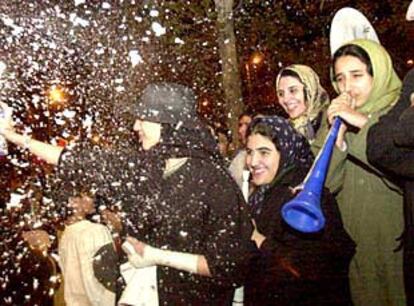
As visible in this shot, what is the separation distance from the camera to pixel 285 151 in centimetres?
415

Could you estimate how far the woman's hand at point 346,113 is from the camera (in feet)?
12.9

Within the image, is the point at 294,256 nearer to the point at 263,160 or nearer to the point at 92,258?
the point at 263,160

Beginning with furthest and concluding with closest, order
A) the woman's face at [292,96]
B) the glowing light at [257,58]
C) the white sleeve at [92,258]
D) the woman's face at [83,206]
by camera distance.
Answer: the glowing light at [257,58], the woman's face at [83,206], the white sleeve at [92,258], the woman's face at [292,96]

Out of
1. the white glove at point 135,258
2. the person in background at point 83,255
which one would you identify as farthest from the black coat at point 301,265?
the person in background at point 83,255

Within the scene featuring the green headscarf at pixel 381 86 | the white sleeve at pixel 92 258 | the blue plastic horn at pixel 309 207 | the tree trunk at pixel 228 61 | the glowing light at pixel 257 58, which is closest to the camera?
the blue plastic horn at pixel 309 207

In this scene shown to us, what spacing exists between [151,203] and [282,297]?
0.81 meters

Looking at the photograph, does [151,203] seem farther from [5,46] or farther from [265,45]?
[265,45]

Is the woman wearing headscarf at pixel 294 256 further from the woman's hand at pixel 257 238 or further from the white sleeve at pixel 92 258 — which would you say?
the white sleeve at pixel 92 258

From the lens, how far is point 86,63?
36.6 feet

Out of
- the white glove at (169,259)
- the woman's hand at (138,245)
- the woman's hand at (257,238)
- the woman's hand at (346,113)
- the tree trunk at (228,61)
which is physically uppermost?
the tree trunk at (228,61)

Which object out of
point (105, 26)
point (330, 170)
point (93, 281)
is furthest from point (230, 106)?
point (330, 170)

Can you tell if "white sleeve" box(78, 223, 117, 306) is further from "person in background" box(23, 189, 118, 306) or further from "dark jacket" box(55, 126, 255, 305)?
"dark jacket" box(55, 126, 255, 305)

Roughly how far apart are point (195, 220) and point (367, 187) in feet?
3.38

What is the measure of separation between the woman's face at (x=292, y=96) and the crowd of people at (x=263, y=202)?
0.56 m
